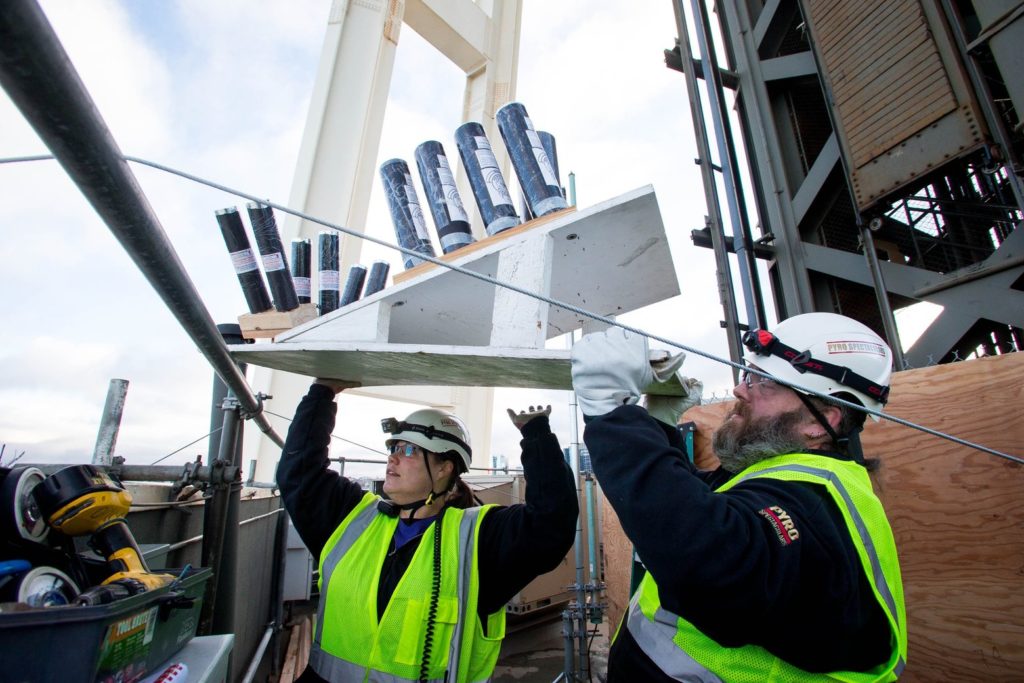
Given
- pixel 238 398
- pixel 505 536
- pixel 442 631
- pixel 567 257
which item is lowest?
pixel 442 631

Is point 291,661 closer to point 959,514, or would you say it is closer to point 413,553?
point 413,553

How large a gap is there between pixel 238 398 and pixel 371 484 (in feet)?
12.5

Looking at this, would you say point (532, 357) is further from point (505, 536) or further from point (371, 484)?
point (371, 484)

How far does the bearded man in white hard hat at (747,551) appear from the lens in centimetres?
88

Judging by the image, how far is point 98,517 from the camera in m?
0.84

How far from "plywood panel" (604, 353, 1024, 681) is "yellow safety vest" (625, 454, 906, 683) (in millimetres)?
1050

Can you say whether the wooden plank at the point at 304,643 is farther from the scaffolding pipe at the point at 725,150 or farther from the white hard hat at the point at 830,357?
the scaffolding pipe at the point at 725,150

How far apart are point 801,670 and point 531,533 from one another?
816 mm

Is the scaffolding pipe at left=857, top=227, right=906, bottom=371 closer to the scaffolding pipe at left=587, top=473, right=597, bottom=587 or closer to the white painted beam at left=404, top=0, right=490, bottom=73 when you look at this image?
the scaffolding pipe at left=587, top=473, right=597, bottom=587

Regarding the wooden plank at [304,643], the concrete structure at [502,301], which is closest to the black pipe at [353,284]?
the concrete structure at [502,301]

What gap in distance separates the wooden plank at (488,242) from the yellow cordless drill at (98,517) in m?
0.90

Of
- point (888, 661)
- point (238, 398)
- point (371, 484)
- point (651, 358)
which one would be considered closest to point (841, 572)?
point (888, 661)

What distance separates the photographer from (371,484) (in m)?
5.20

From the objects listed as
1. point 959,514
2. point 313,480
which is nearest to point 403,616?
point 313,480
